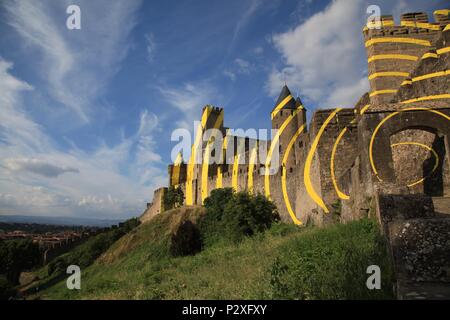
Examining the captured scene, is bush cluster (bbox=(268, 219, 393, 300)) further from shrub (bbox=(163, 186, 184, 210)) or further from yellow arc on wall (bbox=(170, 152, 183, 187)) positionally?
yellow arc on wall (bbox=(170, 152, 183, 187))

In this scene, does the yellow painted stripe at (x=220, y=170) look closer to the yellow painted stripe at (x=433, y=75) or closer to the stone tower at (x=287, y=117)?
the stone tower at (x=287, y=117)

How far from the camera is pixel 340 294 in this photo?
3662 millimetres

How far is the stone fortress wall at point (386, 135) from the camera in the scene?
7.12m

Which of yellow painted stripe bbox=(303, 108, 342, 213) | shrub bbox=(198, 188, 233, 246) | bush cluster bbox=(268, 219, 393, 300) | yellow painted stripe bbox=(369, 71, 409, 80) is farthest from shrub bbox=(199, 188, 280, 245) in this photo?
bush cluster bbox=(268, 219, 393, 300)

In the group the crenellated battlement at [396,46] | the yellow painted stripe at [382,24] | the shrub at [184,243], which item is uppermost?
the yellow painted stripe at [382,24]

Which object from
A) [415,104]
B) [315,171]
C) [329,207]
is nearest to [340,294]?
[415,104]

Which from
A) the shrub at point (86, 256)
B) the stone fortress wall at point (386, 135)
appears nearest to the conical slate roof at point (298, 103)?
the stone fortress wall at point (386, 135)

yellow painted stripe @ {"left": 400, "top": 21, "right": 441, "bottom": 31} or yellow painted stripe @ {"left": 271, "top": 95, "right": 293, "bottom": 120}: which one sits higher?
yellow painted stripe @ {"left": 271, "top": 95, "right": 293, "bottom": 120}

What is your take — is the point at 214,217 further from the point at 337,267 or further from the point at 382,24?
the point at 337,267

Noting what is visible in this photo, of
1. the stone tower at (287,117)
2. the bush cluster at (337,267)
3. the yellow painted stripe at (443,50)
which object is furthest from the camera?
the stone tower at (287,117)

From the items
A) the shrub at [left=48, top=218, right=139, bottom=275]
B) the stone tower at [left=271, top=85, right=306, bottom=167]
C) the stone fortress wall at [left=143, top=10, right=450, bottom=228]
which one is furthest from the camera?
the shrub at [left=48, top=218, right=139, bottom=275]

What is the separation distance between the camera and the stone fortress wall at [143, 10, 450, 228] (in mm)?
7121

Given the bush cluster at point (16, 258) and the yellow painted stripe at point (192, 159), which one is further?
the yellow painted stripe at point (192, 159)

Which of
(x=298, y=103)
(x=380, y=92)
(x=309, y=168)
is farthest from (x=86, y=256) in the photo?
(x=380, y=92)
